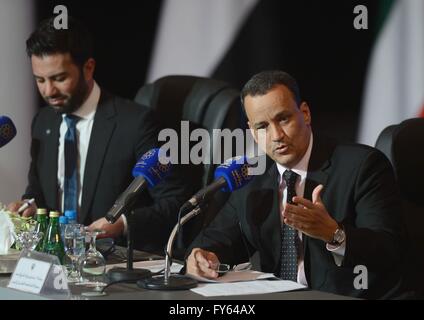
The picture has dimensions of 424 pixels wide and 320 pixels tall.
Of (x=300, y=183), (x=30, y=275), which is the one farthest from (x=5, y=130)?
(x=300, y=183)

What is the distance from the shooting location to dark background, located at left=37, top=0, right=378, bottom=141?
14.7 feet

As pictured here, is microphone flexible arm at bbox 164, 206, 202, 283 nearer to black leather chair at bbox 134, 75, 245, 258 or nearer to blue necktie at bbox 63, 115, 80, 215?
black leather chair at bbox 134, 75, 245, 258

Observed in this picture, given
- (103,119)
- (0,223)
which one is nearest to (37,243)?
(0,223)

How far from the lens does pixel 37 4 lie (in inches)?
196

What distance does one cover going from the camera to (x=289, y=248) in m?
3.07

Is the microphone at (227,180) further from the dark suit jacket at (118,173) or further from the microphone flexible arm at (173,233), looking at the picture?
the dark suit jacket at (118,173)

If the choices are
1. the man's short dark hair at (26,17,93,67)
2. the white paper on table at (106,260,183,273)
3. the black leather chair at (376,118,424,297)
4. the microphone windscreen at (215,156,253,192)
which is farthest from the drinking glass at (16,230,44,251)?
the man's short dark hair at (26,17,93,67)

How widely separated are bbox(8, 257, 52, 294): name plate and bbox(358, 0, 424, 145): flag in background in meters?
2.40

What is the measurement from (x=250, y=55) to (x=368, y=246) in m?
2.20

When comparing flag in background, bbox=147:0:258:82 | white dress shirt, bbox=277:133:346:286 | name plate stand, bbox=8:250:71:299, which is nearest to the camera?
name plate stand, bbox=8:250:71:299

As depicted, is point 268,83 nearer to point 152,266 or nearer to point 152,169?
point 152,169

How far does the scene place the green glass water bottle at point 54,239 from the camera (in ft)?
9.59
